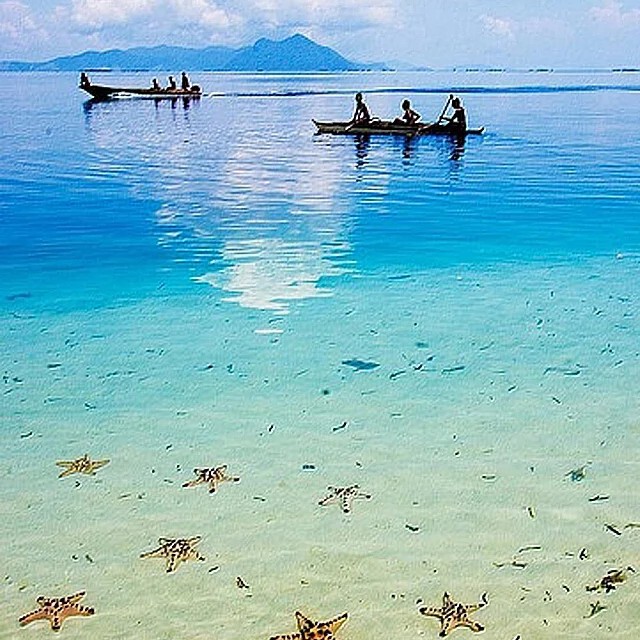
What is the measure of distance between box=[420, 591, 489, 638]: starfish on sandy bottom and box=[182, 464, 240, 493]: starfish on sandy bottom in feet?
8.66

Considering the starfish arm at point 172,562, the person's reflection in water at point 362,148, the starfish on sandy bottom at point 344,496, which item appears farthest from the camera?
the person's reflection in water at point 362,148

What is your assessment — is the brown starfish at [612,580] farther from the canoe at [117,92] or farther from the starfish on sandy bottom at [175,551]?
the canoe at [117,92]

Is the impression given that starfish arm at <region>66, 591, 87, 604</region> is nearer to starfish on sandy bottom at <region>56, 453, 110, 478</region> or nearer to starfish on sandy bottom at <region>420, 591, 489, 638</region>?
starfish on sandy bottom at <region>56, 453, 110, 478</region>

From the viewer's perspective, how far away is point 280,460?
27.3ft

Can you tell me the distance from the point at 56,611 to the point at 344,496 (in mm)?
2853

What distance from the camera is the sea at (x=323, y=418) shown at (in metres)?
6.21

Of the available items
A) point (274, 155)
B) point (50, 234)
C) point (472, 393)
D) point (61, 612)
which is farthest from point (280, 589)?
point (274, 155)

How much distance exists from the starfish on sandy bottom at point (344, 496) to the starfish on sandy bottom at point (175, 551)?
1.34 m

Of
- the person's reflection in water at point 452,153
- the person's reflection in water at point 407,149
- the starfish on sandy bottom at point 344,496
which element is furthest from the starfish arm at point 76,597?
the person's reflection in water at point 407,149

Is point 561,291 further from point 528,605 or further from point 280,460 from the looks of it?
point 528,605

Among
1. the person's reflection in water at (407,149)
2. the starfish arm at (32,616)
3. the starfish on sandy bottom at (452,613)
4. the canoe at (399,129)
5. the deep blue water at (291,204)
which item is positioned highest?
the canoe at (399,129)

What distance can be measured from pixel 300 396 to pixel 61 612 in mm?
4575

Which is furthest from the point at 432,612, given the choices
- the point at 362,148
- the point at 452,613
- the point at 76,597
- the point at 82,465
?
the point at 362,148

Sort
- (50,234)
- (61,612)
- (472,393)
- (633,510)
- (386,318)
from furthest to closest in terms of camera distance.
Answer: (50,234), (386,318), (472,393), (633,510), (61,612)
